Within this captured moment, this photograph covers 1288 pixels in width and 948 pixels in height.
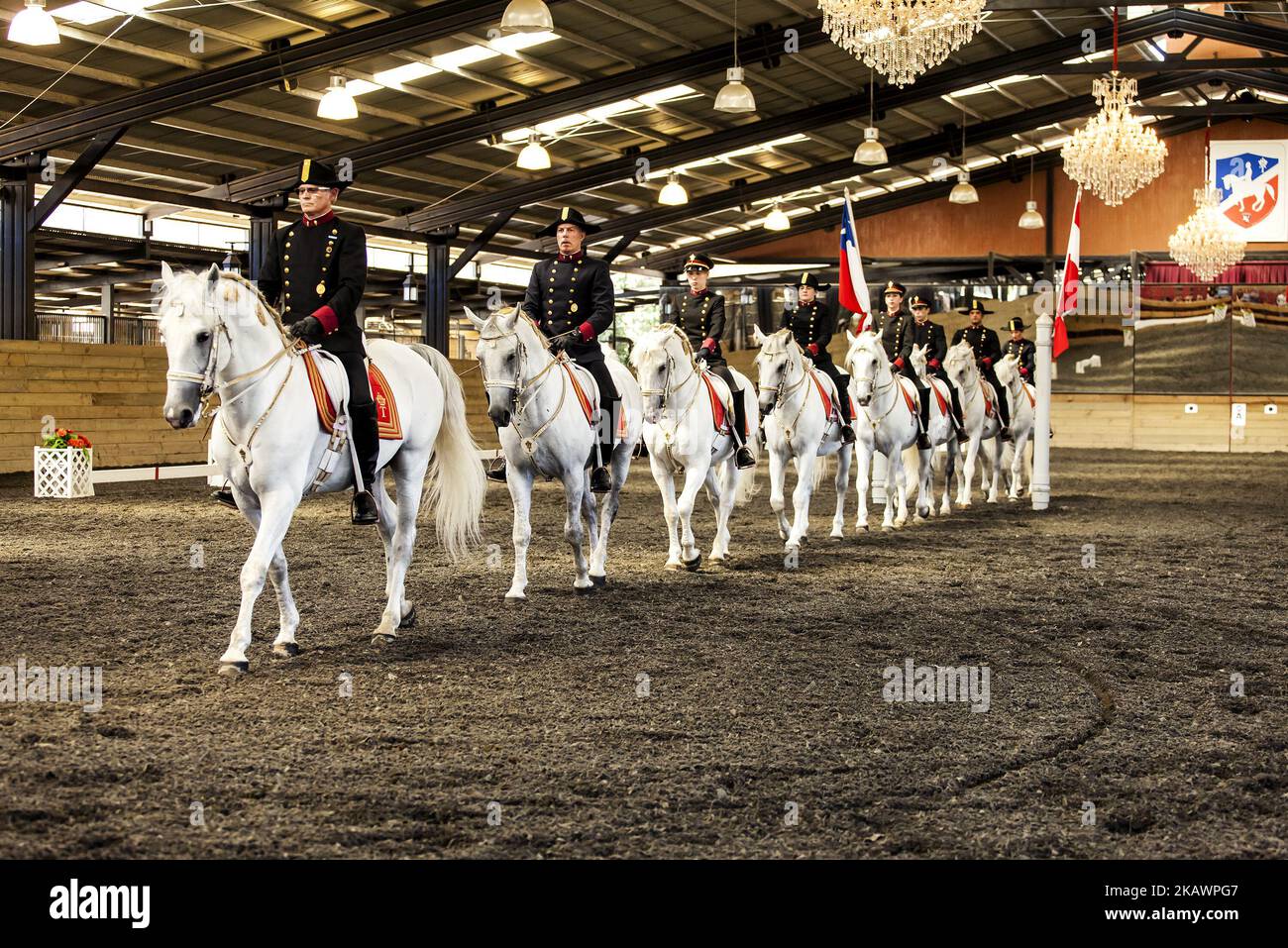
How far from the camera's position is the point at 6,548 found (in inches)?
365

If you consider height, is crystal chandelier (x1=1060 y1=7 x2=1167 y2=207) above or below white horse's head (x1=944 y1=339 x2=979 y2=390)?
above

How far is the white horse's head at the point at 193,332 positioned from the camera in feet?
16.1

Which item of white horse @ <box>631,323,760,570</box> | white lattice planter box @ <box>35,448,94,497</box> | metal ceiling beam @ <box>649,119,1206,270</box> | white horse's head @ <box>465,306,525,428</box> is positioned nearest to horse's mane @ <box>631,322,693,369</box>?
white horse @ <box>631,323,760,570</box>

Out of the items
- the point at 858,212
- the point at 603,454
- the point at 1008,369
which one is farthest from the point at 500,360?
the point at 858,212

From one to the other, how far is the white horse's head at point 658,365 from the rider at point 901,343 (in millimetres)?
4231

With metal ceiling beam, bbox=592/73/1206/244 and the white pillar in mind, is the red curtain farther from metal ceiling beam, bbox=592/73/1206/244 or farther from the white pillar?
the white pillar

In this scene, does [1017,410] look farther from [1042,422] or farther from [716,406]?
[716,406]

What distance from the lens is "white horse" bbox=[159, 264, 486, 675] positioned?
500 cm

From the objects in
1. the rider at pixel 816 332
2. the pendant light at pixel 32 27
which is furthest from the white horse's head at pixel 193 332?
the pendant light at pixel 32 27

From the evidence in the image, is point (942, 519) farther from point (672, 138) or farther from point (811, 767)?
point (672, 138)

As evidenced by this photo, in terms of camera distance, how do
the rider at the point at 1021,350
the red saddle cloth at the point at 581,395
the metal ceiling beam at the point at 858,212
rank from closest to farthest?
the red saddle cloth at the point at 581,395 → the rider at the point at 1021,350 → the metal ceiling beam at the point at 858,212

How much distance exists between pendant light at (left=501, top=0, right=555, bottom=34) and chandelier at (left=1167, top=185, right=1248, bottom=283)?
1687 centimetres

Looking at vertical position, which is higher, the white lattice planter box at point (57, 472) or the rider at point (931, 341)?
the rider at point (931, 341)

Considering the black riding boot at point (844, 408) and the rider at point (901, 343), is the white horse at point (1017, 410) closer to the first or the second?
the rider at point (901, 343)
